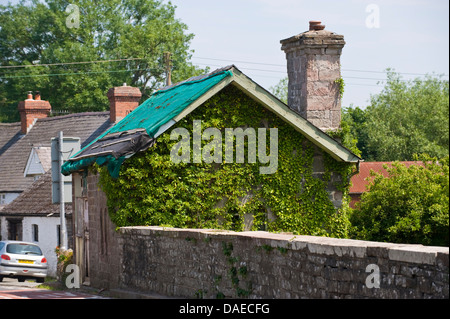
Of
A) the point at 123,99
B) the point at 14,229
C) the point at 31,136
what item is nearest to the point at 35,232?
the point at 14,229

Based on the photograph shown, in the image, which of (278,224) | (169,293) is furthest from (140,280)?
(278,224)

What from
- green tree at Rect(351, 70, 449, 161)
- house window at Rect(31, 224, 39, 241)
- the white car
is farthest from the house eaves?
green tree at Rect(351, 70, 449, 161)

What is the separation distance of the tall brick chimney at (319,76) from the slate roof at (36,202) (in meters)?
17.4

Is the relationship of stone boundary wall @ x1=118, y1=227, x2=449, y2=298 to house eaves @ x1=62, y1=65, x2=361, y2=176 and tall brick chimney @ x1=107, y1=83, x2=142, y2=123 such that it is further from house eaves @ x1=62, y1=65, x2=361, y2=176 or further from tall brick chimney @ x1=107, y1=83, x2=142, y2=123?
tall brick chimney @ x1=107, y1=83, x2=142, y2=123

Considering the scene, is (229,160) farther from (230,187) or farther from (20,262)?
(20,262)

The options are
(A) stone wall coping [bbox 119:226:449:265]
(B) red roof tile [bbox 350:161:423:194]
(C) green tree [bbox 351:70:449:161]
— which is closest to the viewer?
(A) stone wall coping [bbox 119:226:449:265]

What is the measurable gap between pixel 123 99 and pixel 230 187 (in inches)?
777

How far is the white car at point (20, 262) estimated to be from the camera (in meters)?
28.4

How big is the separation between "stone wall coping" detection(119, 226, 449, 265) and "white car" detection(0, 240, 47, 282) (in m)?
16.3

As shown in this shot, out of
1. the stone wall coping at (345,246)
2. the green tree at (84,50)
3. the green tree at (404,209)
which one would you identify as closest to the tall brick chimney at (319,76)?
the green tree at (404,209)

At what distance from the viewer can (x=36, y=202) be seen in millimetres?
36781

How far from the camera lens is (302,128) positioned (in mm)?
18875

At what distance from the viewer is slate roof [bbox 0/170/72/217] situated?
3577 centimetres

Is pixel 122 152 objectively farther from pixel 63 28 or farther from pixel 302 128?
pixel 63 28
